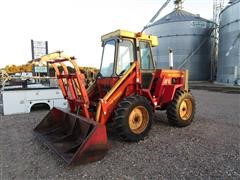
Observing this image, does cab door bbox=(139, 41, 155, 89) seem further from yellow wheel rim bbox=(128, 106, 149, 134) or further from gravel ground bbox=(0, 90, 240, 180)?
gravel ground bbox=(0, 90, 240, 180)

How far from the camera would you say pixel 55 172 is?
144 inches

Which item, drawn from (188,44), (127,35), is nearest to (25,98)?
(127,35)

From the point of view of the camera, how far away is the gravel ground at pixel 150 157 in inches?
140

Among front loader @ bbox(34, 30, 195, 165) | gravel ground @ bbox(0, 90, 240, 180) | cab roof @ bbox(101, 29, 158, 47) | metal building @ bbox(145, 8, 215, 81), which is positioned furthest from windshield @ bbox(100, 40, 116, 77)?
metal building @ bbox(145, 8, 215, 81)

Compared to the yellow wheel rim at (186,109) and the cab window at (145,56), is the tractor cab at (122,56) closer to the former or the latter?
the cab window at (145,56)

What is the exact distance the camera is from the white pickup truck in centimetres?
848

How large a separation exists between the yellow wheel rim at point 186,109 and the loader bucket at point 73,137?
120 inches

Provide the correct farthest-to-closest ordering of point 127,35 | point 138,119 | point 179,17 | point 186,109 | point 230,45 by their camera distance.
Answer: point 179,17 → point 230,45 → point 186,109 → point 127,35 → point 138,119

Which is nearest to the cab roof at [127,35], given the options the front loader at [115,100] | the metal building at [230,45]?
the front loader at [115,100]

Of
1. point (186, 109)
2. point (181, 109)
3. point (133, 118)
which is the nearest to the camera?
point (133, 118)

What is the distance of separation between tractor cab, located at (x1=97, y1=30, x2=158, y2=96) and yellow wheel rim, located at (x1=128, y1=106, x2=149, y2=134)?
92cm

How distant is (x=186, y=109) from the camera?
649 centimetres

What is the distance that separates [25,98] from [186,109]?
5.95 m

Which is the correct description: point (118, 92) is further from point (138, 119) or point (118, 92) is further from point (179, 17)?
point (179, 17)
